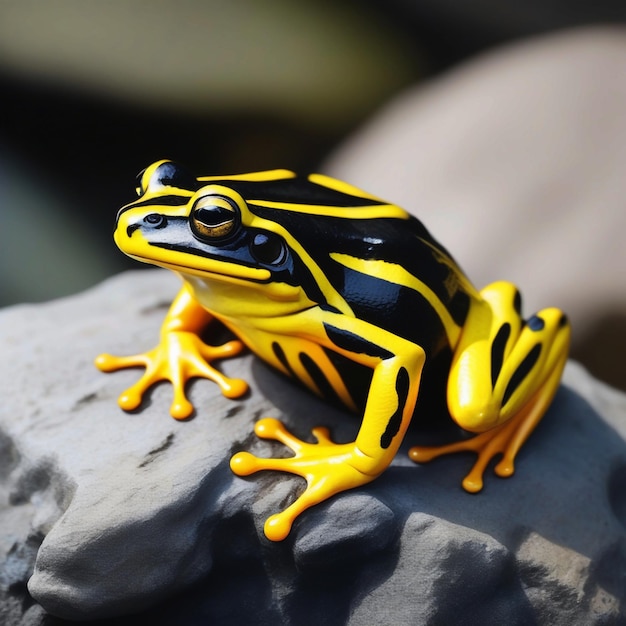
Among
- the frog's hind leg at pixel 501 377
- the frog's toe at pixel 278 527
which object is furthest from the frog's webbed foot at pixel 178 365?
the frog's hind leg at pixel 501 377

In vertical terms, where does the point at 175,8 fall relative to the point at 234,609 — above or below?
above

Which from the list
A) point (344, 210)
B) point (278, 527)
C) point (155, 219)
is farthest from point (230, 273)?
point (278, 527)

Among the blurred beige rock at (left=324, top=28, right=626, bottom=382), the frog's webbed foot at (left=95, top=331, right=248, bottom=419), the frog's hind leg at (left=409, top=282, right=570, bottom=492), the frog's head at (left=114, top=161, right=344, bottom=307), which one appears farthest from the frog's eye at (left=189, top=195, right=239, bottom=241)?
the blurred beige rock at (left=324, top=28, right=626, bottom=382)

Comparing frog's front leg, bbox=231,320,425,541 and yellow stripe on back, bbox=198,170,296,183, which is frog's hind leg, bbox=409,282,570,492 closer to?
frog's front leg, bbox=231,320,425,541

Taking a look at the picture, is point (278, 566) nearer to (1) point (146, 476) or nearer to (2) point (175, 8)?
(1) point (146, 476)

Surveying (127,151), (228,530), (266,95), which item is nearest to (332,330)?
(228,530)

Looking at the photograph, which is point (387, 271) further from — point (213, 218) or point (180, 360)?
point (180, 360)

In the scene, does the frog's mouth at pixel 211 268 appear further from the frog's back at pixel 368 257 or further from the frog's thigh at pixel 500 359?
the frog's thigh at pixel 500 359
